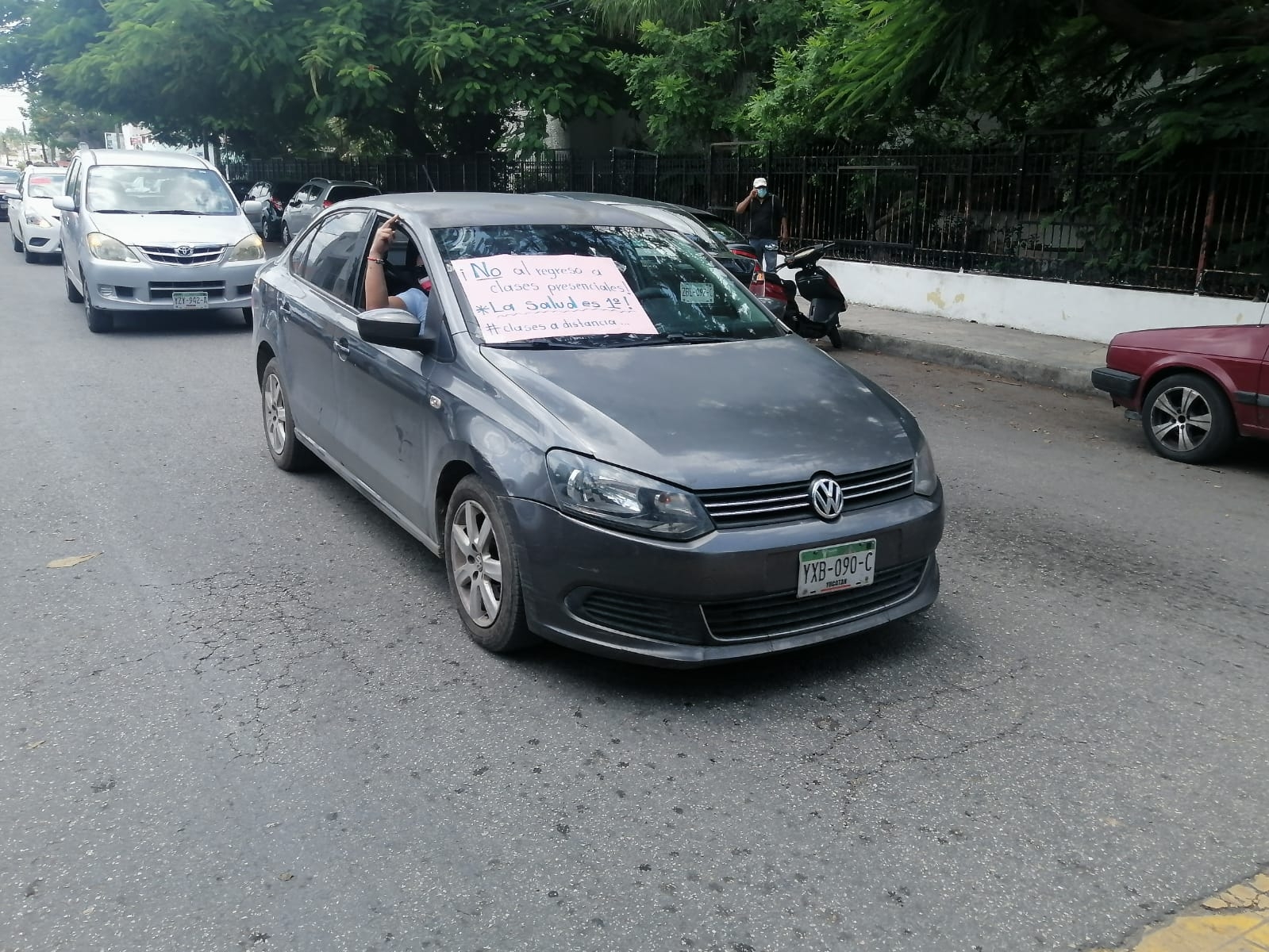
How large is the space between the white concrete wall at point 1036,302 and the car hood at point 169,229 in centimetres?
819

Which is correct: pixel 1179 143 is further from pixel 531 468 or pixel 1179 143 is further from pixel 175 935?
pixel 175 935

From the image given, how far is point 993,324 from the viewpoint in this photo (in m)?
13.8

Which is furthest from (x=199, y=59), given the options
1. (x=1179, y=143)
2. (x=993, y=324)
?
(x=1179, y=143)

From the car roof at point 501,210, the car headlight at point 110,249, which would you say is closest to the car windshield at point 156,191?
the car headlight at point 110,249

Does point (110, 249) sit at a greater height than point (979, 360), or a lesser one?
greater

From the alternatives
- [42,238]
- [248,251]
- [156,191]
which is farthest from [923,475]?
[42,238]

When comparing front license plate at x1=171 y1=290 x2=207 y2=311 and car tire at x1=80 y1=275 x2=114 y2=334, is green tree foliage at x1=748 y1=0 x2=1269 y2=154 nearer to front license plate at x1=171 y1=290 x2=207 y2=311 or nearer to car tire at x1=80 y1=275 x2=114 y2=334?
front license plate at x1=171 y1=290 x2=207 y2=311

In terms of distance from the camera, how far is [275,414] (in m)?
6.88

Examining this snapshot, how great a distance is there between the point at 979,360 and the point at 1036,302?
2.12m

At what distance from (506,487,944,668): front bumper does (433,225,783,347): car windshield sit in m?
1.06

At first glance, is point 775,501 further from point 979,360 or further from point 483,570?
point 979,360

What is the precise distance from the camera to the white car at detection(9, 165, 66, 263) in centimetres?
2031

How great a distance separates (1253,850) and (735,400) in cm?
220

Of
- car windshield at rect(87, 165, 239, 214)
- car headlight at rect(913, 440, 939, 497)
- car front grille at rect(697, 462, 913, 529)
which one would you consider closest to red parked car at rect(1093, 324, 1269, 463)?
car headlight at rect(913, 440, 939, 497)
